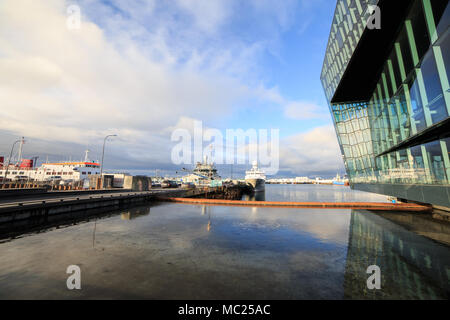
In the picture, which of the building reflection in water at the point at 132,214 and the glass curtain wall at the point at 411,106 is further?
the building reflection in water at the point at 132,214

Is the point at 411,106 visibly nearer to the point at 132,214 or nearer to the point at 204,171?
the point at 132,214

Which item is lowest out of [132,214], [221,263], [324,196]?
[324,196]

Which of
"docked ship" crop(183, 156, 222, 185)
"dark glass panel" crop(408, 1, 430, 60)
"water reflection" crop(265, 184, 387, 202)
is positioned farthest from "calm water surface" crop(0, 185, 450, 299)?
"docked ship" crop(183, 156, 222, 185)

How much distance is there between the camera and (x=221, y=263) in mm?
6242

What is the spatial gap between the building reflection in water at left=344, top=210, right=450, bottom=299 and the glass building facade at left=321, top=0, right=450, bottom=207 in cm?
453

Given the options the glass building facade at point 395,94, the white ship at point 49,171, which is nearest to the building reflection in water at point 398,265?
the glass building facade at point 395,94

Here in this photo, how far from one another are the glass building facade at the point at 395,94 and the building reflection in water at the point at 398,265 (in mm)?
4525

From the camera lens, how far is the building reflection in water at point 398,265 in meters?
4.72

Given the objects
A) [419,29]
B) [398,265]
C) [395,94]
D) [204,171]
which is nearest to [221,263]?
[398,265]

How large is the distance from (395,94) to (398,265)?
16.7m

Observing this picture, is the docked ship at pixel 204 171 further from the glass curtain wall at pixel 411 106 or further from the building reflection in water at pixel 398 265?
the building reflection in water at pixel 398 265

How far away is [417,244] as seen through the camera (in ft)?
29.1
